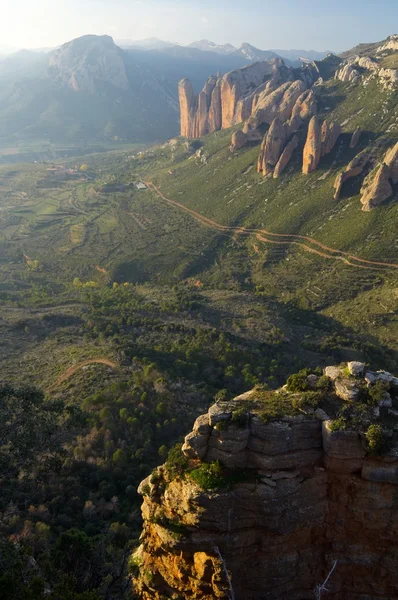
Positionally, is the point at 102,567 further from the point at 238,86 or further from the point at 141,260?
the point at 238,86

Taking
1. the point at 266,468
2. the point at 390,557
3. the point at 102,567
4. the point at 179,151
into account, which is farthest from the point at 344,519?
the point at 179,151

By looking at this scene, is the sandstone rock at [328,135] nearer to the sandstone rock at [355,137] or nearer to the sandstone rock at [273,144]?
the sandstone rock at [355,137]

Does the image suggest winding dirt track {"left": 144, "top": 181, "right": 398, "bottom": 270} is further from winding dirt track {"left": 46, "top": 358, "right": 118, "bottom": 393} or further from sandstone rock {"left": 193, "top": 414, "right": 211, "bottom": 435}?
sandstone rock {"left": 193, "top": 414, "right": 211, "bottom": 435}

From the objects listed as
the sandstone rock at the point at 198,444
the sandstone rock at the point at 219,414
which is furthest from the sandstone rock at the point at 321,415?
the sandstone rock at the point at 198,444

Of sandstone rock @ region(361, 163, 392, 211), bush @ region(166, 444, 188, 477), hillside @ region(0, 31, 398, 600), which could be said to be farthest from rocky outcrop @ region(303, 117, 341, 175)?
bush @ region(166, 444, 188, 477)

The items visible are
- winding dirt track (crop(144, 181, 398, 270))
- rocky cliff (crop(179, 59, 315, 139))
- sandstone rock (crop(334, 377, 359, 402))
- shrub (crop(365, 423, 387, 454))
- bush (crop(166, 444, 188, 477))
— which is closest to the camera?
shrub (crop(365, 423, 387, 454))

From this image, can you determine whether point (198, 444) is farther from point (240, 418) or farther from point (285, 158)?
point (285, 158)

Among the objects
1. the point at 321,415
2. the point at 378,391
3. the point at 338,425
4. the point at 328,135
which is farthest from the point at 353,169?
the point at 338,425
